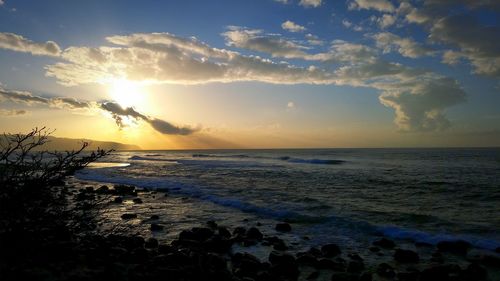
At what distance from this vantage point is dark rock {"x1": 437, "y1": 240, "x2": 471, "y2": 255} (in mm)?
11354

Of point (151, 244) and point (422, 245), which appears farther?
point (422, 245)

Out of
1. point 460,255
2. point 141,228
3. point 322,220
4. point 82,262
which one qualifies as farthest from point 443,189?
point 82,262

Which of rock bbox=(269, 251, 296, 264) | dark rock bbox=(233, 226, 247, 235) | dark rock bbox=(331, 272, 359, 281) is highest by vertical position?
rock bbox=(269, 251, 296, 264)

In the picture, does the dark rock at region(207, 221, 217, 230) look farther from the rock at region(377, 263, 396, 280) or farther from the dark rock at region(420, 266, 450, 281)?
the dark rock at region(420, 266, 450, 281)

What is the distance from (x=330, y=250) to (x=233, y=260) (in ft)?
9.72

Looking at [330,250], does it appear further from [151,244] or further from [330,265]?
[151,244]

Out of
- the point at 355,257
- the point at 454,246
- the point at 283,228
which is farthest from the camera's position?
the point at 283,228

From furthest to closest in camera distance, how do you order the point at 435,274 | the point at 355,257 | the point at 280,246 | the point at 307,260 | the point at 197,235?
the point at 197,235
the point at 280,246
the point at 355,257
the point at 307,260
the point at 435,274

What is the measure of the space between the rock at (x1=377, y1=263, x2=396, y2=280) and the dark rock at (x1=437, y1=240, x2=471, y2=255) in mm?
3162

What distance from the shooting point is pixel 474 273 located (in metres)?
8.91

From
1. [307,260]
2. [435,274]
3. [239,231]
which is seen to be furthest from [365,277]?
[239,231]

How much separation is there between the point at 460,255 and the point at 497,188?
1779cm

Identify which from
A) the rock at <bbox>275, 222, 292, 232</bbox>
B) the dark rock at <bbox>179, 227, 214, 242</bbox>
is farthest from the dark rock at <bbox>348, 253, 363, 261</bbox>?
the dark rock at <bbox>179, 227, 214, 242</bbox>

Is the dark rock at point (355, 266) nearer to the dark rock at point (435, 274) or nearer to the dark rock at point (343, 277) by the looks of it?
the dark rock at point (343, 277)
